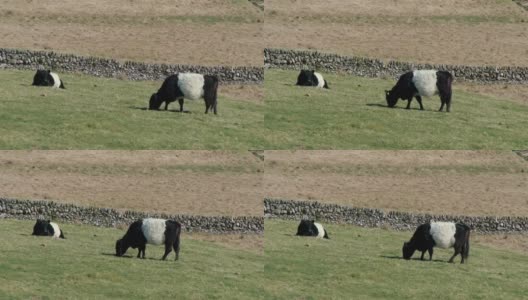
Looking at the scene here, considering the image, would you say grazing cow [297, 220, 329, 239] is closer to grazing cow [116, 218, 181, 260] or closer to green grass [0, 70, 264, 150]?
green grass [0, 70, 264, 150]

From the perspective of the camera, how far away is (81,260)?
4162 cm

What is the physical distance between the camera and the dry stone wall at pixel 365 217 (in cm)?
5538

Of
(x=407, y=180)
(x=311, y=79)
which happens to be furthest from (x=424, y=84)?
(x=407, y=180)

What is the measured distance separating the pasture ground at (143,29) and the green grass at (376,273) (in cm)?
1714

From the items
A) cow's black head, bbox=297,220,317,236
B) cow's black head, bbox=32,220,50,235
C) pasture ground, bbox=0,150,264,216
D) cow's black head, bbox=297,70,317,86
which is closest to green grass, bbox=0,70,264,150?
cow's black head, bbox=32,220,50,235

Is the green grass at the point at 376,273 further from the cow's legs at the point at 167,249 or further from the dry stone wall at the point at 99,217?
the dry stone wall at the point at 99,217

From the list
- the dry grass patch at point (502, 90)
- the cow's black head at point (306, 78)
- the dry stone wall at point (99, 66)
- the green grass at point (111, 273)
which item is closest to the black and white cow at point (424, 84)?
the cow's black head at point (306, 78)

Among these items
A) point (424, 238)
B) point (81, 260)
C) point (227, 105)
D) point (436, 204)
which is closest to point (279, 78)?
point (227, 105)

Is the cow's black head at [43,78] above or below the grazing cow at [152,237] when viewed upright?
above

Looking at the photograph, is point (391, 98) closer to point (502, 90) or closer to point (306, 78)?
point (306, 78)

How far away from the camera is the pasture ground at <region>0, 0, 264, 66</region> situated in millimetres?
64750

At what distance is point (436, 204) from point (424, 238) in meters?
15.9

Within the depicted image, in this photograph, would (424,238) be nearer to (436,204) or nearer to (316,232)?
(316,232)

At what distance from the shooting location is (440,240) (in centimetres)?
4531
